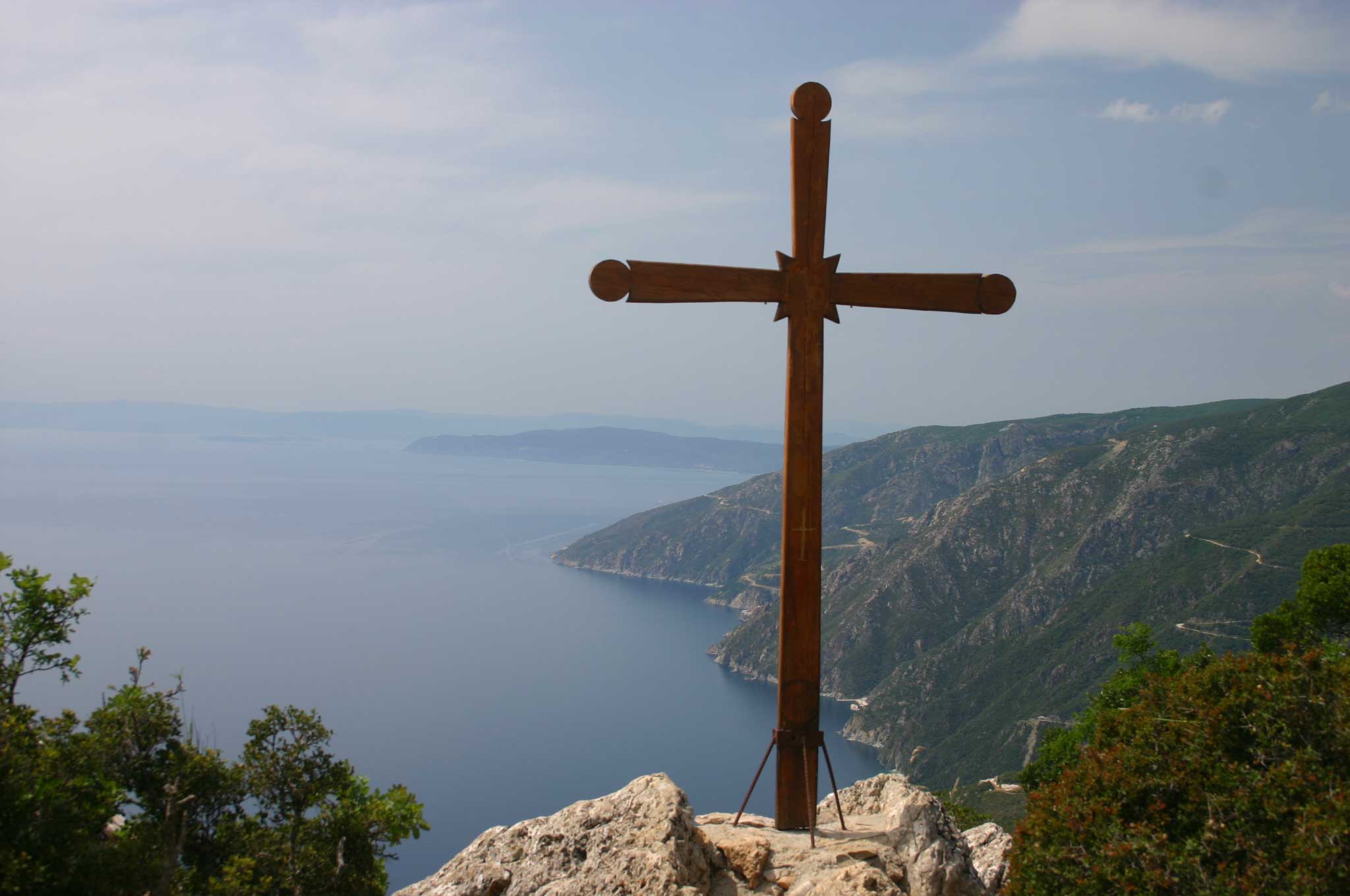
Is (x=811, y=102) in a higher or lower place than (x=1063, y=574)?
higher

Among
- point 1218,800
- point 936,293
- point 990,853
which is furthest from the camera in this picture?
point 990,853

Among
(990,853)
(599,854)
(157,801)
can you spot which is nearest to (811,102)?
(599,854)

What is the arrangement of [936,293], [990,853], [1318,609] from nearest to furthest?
1. [936,293]
2. [990,853]
3. [1318,609]

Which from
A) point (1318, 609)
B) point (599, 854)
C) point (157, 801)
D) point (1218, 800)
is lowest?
point (1318, 609)

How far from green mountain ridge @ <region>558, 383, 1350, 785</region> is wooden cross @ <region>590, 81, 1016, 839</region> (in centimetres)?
8627

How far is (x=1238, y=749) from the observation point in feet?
18.5

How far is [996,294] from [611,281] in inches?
131

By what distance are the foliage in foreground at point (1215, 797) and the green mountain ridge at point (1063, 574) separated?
86097 millimetres

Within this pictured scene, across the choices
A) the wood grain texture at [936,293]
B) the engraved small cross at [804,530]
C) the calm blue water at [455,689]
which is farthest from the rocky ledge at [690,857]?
the calm blue water at [455,689]

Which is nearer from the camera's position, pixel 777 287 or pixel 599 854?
pixel 599 854

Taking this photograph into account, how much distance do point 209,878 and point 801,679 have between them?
18.1ft

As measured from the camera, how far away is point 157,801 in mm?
8547

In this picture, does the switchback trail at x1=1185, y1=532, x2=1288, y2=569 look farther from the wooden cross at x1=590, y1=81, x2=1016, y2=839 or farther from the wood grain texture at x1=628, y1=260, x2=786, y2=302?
the wood grain texture at x1=628, y1=260, x2=786, y2=302

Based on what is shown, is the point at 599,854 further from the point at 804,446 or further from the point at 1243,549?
the point at 1243,549
